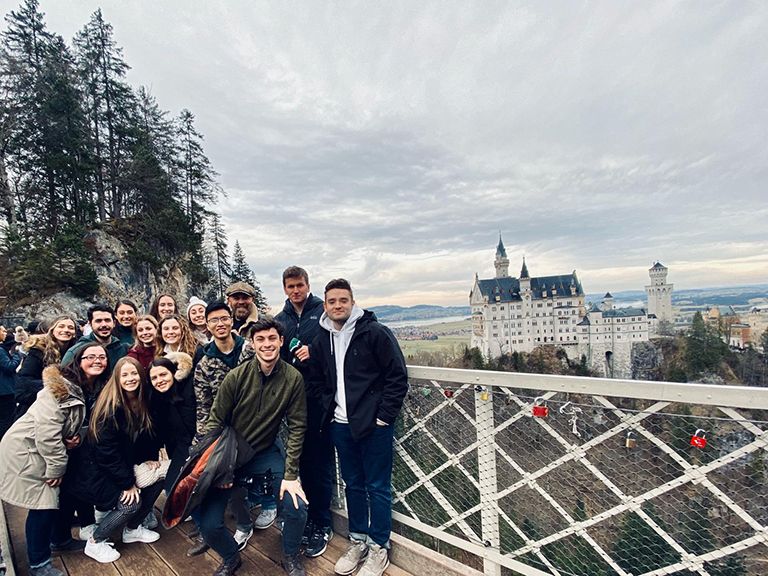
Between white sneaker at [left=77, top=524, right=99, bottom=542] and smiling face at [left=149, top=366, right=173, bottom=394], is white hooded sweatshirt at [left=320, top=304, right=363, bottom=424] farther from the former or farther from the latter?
white sneaker at [left=77, top=524, right=99, bottom=542]

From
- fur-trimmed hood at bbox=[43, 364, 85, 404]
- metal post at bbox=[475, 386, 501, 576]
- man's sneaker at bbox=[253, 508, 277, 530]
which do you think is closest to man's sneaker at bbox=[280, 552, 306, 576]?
man's sneaker at bbox=[253, 508, 277, 530]

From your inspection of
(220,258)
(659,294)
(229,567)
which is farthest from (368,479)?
(659,294)

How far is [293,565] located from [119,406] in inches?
64.1

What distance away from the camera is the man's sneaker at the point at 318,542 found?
2.67m

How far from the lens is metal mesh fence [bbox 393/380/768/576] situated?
1677 millimetres

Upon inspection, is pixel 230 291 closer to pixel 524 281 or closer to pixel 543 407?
pixel 543 407

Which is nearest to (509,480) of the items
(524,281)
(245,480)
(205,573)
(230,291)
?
(245,480)

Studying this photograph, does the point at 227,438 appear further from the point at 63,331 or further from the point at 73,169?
the point at 73,169

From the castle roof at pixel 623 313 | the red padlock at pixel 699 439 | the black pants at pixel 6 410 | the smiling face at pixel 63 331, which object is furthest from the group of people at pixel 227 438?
the castle roof at pixel 623 313

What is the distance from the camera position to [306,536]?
109 inches

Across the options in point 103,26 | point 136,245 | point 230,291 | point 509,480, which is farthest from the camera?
point 103,26

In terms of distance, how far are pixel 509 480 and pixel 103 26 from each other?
3164cm

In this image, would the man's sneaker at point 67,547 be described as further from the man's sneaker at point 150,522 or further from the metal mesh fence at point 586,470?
the metal mesh fence at point 586,470

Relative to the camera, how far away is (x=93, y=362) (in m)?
2.87
